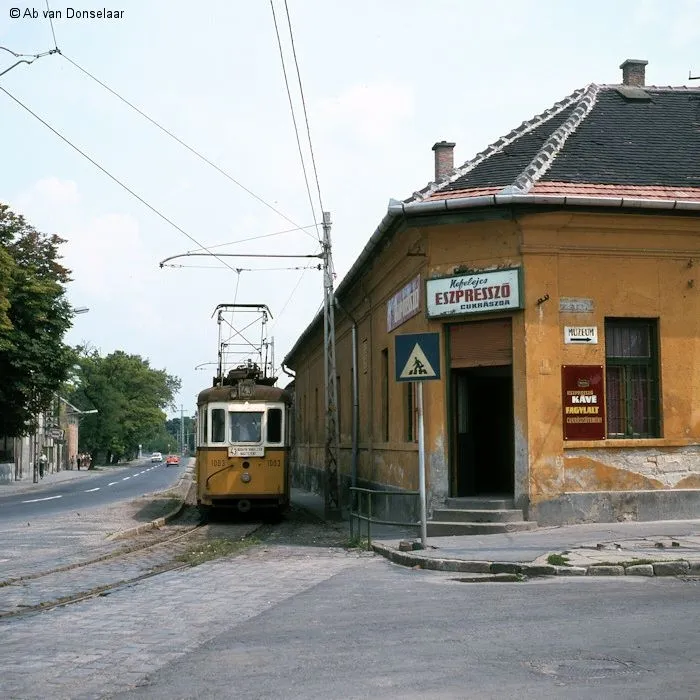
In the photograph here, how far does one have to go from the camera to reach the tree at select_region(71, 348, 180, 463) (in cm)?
11062

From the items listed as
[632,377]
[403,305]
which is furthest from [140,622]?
[403,305]

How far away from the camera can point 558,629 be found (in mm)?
7191

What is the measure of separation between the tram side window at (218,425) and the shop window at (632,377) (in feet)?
27.2

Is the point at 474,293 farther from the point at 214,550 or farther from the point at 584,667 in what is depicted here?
the point at 584,667

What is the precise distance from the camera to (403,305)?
58.1 feet

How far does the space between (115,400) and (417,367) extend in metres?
102

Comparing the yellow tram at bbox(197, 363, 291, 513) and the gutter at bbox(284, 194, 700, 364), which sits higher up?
the gutter at bbox(284, 194, 700, 364)

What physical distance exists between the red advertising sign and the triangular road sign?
3215mm

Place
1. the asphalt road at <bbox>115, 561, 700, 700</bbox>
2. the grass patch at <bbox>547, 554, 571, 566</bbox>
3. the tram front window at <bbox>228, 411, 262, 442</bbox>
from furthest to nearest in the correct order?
the tram front window at <bbox>228, 411, 262, 442</bbox> → the grass patch at <bbox>547, 554, 571, 566</bbox> → the asphalt road at <bbox>115, 561, 700, 700</bbox>

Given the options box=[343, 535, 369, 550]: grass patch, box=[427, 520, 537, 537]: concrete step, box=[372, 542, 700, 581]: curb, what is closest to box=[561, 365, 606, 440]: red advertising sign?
box=[427, 520, 537, 537]: concrete step

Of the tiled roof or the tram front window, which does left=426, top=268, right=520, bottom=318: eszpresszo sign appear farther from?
the tram front window

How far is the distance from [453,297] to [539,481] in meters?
3.17

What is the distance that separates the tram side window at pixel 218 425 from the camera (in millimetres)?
20094

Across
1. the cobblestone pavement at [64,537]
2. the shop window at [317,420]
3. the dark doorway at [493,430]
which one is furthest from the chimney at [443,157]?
the shop window at [317,420]
